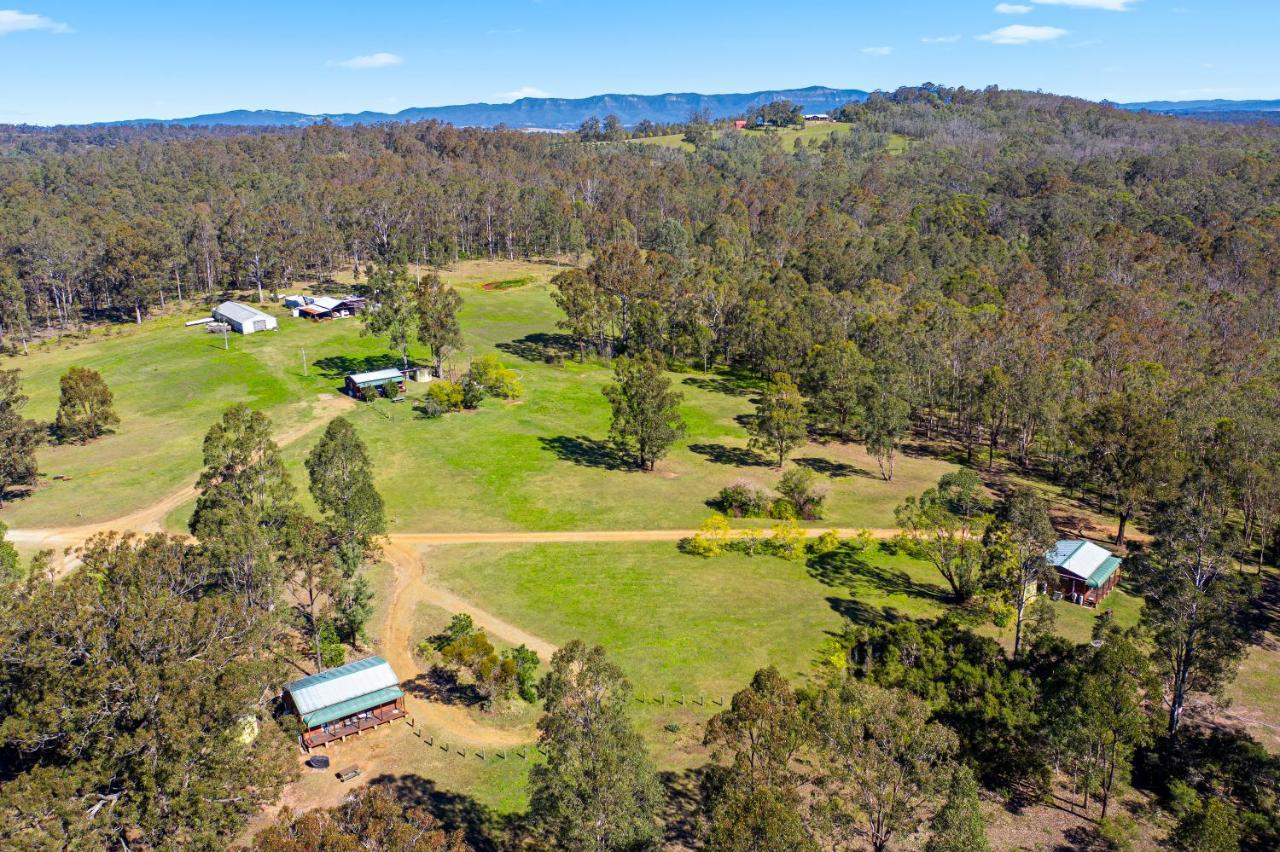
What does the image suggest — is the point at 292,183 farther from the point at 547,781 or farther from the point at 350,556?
the point at 547,781

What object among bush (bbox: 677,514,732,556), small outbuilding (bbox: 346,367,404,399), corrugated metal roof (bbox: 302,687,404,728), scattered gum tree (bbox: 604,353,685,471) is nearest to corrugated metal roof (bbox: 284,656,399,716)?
corrugated metal roof (bbox: 302,687,404,728)

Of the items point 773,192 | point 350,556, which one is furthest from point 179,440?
point 773,192

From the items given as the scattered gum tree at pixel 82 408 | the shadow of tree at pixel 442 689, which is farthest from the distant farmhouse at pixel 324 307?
the shadow of tree at pixel 442 689

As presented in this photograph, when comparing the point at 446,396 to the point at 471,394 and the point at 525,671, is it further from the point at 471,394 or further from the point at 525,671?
the point at 525,671

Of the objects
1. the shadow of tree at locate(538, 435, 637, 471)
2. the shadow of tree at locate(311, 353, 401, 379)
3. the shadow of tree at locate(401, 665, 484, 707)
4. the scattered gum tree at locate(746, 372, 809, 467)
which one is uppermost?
the shadow of tree at locate(311, 353, 401, 379)

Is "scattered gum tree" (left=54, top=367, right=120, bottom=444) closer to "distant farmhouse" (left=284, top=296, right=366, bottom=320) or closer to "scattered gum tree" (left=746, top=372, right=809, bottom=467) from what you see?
"distant farmhouse" (left=284, top=296, right=366, bottom=320)

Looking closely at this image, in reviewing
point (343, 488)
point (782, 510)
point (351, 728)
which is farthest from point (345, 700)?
point (782, 510)

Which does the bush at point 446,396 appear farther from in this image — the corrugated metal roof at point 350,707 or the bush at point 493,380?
the corrugated metal roof at point 350,707
